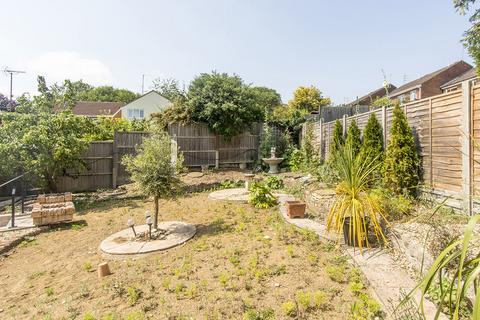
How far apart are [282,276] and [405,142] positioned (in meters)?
3.65

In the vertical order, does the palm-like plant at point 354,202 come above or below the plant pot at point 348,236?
above

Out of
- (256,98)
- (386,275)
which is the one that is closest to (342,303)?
(386,275)

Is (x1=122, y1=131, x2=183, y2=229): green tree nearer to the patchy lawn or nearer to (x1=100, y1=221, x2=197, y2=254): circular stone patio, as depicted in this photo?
(x1=100, y1=221, x2=197, y2=254): circular stone patio

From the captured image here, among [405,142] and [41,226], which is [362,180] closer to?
[405,142]

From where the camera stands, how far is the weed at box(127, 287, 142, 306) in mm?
2929

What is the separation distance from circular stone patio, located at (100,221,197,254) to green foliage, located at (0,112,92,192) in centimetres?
455

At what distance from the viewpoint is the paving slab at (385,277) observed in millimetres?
2533

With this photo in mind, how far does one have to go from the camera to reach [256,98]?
1302 centimetres

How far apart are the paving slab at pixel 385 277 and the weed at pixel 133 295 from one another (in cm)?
262

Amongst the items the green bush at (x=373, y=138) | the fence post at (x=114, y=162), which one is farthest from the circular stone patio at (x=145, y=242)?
the fence post at (x=114, y=162)

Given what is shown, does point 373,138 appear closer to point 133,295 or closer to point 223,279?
point 223,279

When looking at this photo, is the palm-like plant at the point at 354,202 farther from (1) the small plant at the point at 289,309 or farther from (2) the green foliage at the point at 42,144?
(2) the green foliage at the point at 42,144

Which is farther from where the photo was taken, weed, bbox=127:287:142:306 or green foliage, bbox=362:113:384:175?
green foliage, bbox=362:113:384:175

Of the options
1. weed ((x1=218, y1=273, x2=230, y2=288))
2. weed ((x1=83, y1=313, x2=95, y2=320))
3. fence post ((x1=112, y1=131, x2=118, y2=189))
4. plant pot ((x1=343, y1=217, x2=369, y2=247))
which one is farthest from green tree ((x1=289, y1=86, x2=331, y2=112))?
weed ((x1=83, y1=313, x2=95, y2=320))
